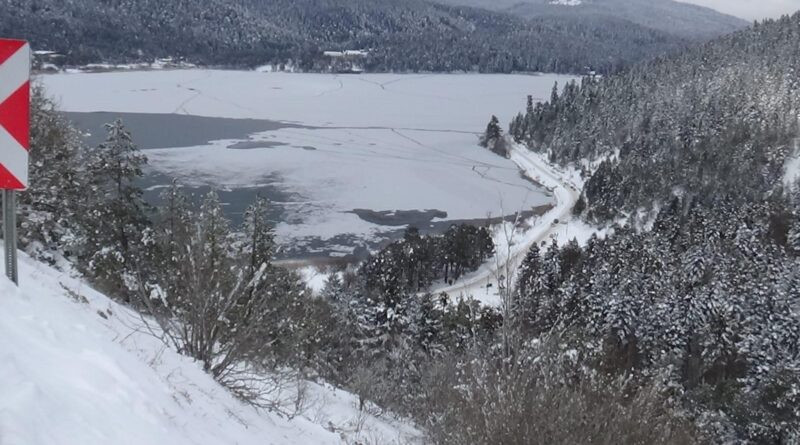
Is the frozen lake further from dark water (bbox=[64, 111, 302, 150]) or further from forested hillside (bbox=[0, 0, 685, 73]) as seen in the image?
forested hillside (bbox=[0, 0, 685, 73])

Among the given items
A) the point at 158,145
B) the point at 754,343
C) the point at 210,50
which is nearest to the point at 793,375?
the point at 754,343

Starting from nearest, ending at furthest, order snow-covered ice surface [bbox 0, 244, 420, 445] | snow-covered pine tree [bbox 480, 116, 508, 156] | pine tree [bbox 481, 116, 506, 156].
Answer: snow-covered ice surface [bbox 0, 244, 420, 445], snow-covered pine tree [bbox 480, 116, 508, 156], pine tree [bbox 481, 116, 506, 156]

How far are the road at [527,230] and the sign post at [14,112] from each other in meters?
20.9

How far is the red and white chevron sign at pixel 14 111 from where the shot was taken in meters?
4.19

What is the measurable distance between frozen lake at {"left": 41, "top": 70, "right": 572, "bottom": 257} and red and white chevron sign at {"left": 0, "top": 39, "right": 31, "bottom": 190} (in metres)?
21.8

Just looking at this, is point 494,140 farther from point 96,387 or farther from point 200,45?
point 200,45

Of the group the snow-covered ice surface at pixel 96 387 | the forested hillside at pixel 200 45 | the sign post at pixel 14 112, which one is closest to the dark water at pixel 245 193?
the snow-covered ice surface at pixel 96 387

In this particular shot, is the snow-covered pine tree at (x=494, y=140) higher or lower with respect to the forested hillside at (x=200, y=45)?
lower

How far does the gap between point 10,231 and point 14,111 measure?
3.21 feet

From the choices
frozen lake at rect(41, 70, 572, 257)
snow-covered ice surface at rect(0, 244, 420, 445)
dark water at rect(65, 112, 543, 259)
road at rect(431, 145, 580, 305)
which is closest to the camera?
snow-covered ice surface at rect(0, 244, 420, 445)

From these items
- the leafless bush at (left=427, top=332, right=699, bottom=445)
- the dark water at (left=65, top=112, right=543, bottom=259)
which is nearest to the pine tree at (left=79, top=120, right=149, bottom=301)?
the dark water at (left=65, top=112, right=543, bottom=259)

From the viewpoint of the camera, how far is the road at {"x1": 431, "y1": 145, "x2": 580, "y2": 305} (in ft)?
135

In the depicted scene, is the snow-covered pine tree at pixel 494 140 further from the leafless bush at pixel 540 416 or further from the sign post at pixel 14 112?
the sign post at pixel 14 112

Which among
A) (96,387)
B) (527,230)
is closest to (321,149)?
(527,230)
